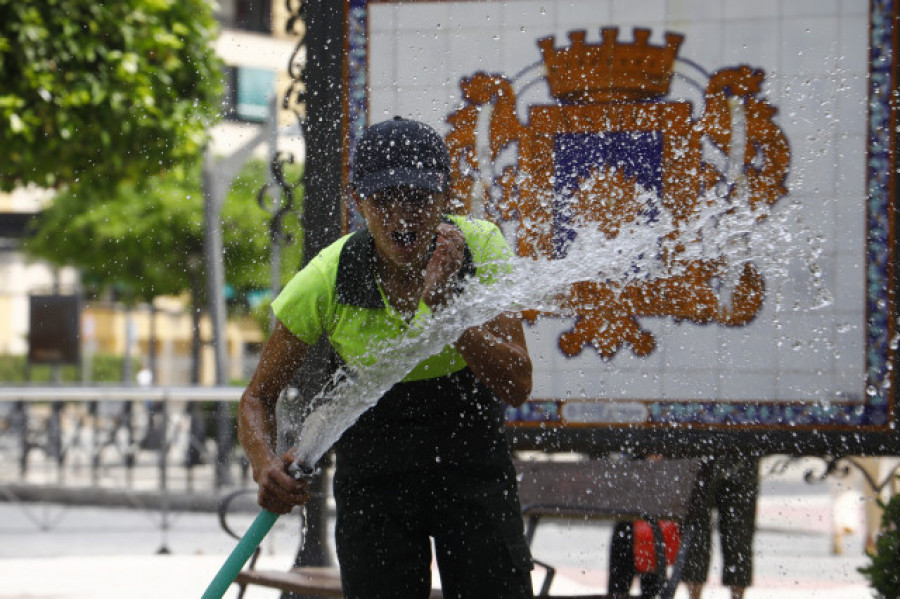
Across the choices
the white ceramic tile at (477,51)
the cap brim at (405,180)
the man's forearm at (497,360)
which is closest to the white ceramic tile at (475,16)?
the white ceramic tile at (477,51)

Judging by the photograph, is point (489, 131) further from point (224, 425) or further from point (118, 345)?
point (118, 345)

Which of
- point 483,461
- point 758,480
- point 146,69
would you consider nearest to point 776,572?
point 758,480

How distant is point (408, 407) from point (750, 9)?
2525mm

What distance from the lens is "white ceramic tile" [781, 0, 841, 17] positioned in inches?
189

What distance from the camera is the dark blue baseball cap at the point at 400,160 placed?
2787mm

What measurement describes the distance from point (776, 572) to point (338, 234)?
5.41 metres

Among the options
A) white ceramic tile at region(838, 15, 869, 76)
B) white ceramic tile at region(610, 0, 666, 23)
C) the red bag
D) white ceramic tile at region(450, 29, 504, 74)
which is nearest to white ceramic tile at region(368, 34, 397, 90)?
white ceramic tile at region(450, 29, 504, 74)

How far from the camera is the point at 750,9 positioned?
486 cm

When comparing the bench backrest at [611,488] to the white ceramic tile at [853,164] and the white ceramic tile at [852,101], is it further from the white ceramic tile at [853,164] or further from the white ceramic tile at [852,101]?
the white ceramic tile at [852,101]

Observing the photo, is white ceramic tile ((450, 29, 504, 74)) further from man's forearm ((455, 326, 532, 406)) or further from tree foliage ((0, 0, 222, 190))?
tree foliage ((0, 0, 222, 190))

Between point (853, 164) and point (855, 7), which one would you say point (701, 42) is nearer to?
point (855, 7)

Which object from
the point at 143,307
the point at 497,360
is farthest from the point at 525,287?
the point at 143,307

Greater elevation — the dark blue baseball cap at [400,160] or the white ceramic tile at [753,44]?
the white ceramic tile at [753,44]

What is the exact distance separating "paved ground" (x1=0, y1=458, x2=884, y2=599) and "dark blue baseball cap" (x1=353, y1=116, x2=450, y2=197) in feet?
11.8
